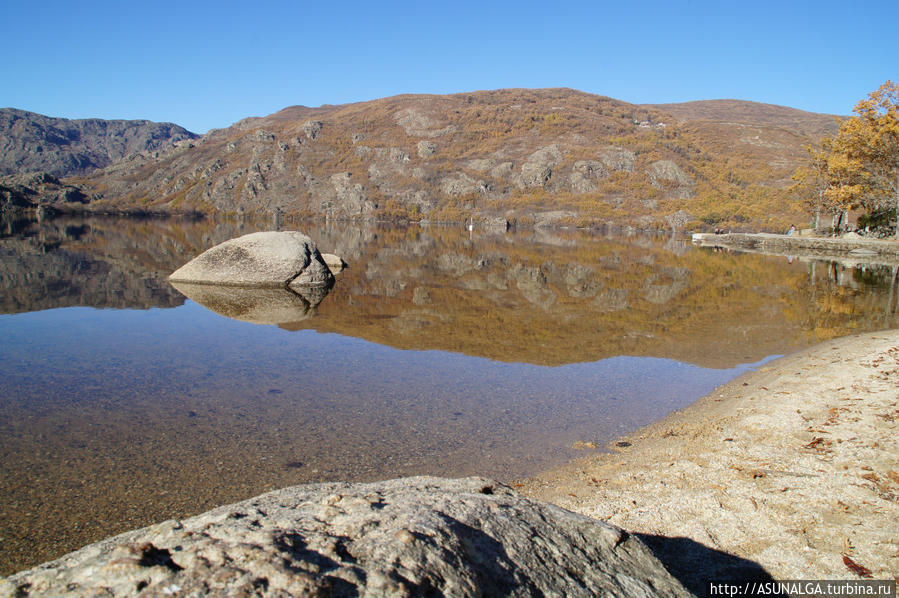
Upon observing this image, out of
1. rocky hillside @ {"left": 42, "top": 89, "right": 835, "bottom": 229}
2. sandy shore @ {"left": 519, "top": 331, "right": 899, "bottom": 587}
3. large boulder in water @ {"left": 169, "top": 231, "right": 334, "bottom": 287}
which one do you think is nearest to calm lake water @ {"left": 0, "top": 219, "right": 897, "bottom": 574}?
sandy shore @ {"left": 519, "top": 331, "right": 899, "bottom": 587}

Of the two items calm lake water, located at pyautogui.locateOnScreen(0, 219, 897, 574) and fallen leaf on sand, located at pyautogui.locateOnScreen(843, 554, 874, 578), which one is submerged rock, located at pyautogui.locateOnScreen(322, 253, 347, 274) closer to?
calm lake water, located at pyautogui.locateOnScreen(0, 219, 897, 574)

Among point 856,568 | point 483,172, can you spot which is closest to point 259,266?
point 856,568

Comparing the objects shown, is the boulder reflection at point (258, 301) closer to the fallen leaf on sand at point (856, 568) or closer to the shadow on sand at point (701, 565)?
the shadow on sand at point (701, 565)

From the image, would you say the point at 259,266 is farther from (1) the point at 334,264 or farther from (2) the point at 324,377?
(2) the point at 324,377

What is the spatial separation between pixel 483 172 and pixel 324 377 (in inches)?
4336

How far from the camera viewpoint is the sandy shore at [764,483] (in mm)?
4207

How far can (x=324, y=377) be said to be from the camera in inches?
374

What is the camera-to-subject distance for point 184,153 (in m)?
144

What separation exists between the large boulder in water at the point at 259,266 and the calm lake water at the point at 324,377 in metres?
1.39

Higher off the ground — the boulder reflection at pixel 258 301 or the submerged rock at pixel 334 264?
the submerged rock at pixel 334 264

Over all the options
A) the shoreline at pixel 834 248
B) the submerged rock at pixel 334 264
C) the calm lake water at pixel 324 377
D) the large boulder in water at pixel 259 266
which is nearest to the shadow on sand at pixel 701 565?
the calm lake water at pixel 324 377

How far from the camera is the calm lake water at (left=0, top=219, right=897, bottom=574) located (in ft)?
19.4

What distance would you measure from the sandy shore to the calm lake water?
0.83 metres

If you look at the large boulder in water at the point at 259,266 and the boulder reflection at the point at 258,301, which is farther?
the large boulder in water at the point at 259,266
